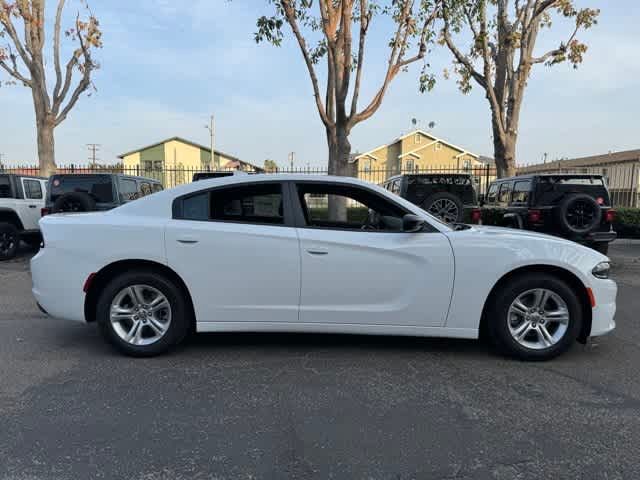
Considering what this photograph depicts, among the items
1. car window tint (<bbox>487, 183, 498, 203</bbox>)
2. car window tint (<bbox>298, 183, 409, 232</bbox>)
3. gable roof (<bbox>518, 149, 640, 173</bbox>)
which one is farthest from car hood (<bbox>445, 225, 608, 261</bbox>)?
gable roof (<bbox>518, 149, 640, 173</bbox>)

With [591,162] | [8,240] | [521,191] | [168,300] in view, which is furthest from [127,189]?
[591,162]

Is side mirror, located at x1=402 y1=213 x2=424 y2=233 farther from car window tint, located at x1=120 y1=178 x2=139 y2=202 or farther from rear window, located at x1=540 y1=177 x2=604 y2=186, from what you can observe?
car window tint, located at x1=120 y1=178 x2=139 y2=202

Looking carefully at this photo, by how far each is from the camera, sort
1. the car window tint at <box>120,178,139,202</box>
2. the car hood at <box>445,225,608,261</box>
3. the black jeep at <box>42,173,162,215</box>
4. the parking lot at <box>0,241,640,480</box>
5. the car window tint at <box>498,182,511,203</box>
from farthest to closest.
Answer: the car window tint at <box>498,182,511,203</box>, the car window tint at <box>120,178,139,202</box>, the black jeep at <box>42,173,162,215</box>, the car hood at <box>445,225,608,261</box>, the parking lot at <box>0,241,640,480</box>

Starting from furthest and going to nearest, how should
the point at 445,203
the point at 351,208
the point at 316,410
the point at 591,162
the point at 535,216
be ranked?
the point at 591,162 → the point at 445,203 → the point at 535,216 → the point at 351,208 → the point at 316,410

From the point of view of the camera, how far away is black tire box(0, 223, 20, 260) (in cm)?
936

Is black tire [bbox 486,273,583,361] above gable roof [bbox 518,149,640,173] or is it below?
below

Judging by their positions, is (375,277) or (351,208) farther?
(351,208)

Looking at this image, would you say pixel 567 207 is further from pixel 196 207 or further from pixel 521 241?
pixel 196 207

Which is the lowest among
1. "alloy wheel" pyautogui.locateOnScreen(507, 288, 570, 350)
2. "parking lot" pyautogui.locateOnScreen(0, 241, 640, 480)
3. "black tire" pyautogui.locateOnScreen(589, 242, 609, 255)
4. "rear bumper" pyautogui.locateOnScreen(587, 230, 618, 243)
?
"parking lot" pyautogui.locateOnScreen(0, 241, 640, 480)

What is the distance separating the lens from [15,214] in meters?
9.43

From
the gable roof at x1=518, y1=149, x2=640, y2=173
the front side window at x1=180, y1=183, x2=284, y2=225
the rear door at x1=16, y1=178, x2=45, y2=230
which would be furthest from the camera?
the gable roof at x1=518, y1=149, x2=640, y2=173

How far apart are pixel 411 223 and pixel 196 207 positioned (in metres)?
1.84

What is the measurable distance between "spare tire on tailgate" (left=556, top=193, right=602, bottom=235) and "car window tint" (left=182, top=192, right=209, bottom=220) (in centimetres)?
616

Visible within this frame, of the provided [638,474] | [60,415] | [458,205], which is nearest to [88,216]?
[60,415]
